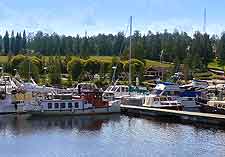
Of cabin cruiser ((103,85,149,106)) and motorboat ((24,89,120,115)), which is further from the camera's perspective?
cabin cruiser ((103,85,149,106))

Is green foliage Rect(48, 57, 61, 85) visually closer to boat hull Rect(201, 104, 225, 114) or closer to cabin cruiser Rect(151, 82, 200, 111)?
cabin cruiser Rect(151, 82, 200, 111)

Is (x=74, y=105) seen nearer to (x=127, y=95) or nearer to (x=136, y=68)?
(x=127, y=95)

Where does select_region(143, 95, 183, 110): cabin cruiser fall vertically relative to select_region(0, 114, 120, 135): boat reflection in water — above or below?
above

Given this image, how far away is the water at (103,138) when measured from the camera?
46906 millimetres

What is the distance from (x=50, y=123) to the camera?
63875 millimetres

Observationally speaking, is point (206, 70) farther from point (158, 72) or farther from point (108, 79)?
point (108, 79)

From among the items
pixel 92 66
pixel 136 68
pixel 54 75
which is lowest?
pixel 54 75

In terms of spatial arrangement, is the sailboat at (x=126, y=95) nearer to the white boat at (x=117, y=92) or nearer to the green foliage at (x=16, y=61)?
the white boat at (x=117, y=92)

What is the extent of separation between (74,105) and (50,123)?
22.9 ft

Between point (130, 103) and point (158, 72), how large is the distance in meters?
56.9

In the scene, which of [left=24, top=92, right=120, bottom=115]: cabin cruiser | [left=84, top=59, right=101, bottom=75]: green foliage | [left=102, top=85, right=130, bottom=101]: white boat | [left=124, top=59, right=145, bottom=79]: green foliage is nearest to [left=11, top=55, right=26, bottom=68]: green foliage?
[left=84, top=59, right=101, bottom=75]: green foliage

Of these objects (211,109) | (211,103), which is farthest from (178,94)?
(211,109)

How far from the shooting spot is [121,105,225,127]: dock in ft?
201

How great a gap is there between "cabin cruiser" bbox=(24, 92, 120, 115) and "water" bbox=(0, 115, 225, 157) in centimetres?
184
